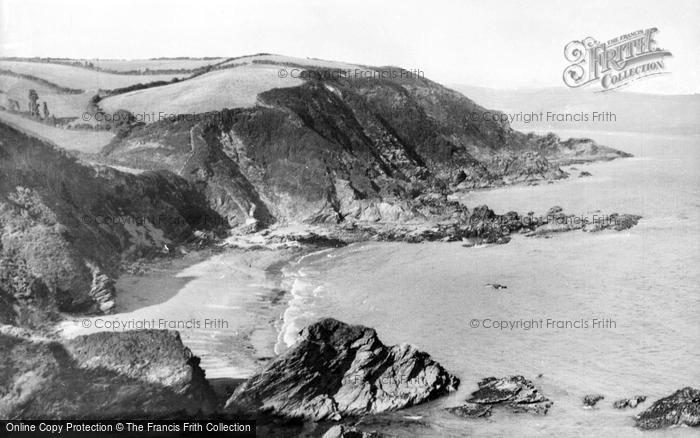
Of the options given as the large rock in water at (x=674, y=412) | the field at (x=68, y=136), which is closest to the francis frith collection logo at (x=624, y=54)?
the large rock in water at (x=674, y=412)

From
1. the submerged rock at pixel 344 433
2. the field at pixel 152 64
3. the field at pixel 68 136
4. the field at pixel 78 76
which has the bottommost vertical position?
the submerged rock at pixel 344 433

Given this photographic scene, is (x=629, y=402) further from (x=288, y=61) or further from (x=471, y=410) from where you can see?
(x=288, y=61)

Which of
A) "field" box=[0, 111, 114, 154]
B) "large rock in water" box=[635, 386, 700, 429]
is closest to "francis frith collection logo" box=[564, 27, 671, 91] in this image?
"large rock in water" box=[635, 386, 700, 429]

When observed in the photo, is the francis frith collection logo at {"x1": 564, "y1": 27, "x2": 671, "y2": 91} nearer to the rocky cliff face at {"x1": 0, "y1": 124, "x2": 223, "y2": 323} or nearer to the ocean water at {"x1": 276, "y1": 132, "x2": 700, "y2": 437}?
the ocean water at {"x1": 276, "y1": 132, "x2": 700, "y2": 437}

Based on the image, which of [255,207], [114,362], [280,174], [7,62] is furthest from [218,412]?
[7,62]

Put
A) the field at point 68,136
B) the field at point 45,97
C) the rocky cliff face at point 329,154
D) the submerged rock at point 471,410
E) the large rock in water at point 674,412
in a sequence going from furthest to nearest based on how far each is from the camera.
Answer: the field at point 45,97 < the field at point 68,136 < the rocky cliff face at point 329,154 < the submerged rock at point 471,410 < the large rock in water at point 674,412

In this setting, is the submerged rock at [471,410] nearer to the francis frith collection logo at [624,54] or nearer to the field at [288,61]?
the francis frith collection logo at [624,54]
